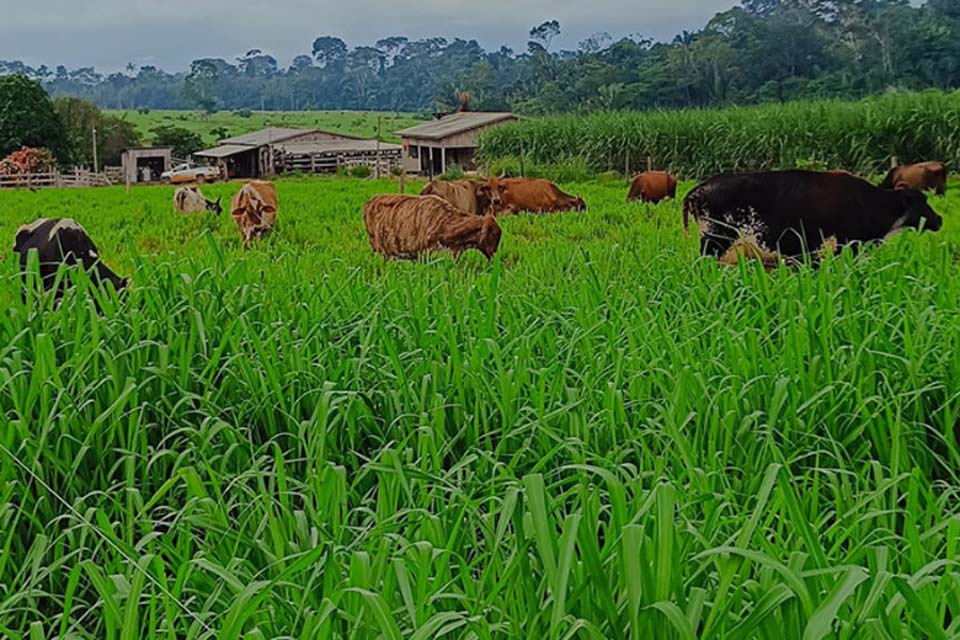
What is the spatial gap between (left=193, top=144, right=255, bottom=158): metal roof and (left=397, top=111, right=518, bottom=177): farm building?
84 cm

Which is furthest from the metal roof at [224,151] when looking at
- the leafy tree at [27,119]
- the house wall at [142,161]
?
the leafy tree at [27,119]

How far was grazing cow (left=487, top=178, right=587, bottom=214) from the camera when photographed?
4984mm

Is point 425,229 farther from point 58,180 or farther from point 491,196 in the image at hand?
point 58,180

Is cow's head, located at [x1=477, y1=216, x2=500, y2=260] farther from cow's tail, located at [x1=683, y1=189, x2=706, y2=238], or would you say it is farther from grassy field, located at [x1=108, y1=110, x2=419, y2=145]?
grassy field, located at [x1=108, y1=110, x2=419, y2=145]

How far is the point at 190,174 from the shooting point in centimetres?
517

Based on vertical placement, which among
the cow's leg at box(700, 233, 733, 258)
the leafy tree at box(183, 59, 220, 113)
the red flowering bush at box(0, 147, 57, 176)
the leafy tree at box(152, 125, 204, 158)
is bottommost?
the cow's leg at box(700, 233, 733, 258)

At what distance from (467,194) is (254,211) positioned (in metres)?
1.00

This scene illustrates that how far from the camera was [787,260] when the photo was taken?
2975mm

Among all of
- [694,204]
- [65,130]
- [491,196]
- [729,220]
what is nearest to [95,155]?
[65,130]

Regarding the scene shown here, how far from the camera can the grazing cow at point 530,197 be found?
4.98m

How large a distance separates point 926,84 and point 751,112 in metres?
0.81

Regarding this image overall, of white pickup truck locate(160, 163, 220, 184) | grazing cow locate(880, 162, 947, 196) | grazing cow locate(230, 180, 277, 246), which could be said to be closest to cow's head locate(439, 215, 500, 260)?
grazing cow locate(230, 180, 277, 246)

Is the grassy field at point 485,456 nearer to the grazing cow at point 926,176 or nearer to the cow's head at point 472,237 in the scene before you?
the cow's head at point 472,237

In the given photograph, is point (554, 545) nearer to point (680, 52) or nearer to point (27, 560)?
point (27, 560)
